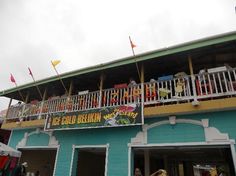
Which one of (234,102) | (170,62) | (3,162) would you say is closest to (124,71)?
(170,62)

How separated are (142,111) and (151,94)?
0.75 m

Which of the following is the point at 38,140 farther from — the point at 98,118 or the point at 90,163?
the point at 98,118

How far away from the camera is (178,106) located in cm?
653

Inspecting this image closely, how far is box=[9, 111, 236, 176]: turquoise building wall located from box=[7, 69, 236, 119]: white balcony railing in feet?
2.25

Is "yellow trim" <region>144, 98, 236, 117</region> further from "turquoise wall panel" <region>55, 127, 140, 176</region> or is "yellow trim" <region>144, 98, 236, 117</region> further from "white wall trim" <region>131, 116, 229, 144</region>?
"turquoise wall panel" <region>55, 127, 140, 176</region>

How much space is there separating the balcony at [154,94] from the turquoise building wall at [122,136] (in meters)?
0.67

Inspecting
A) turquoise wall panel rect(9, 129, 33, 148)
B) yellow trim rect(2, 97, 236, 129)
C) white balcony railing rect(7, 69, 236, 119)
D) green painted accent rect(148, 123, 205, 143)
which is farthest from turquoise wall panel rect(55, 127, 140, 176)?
turquoise wall panel rect(9, 129, 33, 148)

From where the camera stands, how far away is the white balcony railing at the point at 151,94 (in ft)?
20.6

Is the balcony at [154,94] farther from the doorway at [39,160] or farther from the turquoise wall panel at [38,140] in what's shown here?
the doorway at [39,160]

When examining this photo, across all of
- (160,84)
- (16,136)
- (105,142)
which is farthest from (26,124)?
(160,84)

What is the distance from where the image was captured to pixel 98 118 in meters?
7.67

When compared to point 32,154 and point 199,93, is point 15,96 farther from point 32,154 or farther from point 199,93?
point 199,93

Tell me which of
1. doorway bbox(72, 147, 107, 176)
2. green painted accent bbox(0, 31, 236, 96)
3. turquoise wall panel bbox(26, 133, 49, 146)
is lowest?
doorway bbox(72, 147, 107, 176)

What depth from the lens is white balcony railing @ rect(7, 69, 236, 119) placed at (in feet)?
20.6
